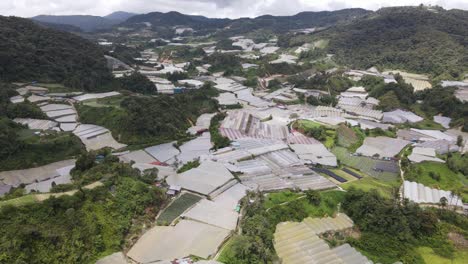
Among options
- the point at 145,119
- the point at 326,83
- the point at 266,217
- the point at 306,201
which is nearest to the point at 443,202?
the point at 306,201

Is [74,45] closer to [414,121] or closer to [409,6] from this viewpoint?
A: [414,121]

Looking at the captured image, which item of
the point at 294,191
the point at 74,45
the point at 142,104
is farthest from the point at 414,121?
the point at 74,45

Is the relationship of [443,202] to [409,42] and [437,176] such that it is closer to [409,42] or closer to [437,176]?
[437,176]

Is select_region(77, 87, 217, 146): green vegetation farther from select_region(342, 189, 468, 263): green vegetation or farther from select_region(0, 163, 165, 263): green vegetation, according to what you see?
select_region(342, 189, 468, 263): green vegetation

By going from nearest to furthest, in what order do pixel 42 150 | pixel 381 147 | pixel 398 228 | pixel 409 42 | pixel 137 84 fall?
pixel 398 228 < pixel 42 150 < pixel 381 147 < pixel 137 84 < pixel 409 42

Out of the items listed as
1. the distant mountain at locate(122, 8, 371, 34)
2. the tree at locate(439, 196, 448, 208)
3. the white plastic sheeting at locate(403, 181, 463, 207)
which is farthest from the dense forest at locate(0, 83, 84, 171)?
the distant mountain at locate(122, 8, 371, 34)

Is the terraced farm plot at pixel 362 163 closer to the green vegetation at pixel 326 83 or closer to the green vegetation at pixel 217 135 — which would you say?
the green vegetation at pixel 217 135

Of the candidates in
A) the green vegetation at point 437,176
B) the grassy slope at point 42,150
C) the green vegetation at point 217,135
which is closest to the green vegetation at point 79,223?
the grassy slope at point 42,150
